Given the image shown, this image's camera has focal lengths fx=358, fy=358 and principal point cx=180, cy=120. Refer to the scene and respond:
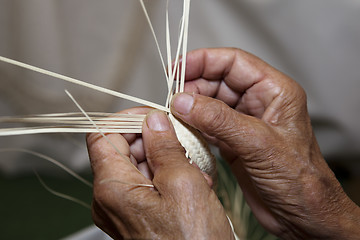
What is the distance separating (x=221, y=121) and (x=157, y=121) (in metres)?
0.11

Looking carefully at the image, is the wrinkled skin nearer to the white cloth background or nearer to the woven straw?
the woven straw

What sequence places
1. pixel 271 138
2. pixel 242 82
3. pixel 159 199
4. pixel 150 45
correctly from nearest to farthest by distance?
pixel 159 199 → pixel 271 138 → pixel 242 82 → pixel 150 45

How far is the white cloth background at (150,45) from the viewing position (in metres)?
1.11

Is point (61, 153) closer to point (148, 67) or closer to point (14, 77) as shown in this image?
point (14, 77)

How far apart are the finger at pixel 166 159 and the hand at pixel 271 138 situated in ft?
0.13

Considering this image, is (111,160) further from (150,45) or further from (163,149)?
(150,45)

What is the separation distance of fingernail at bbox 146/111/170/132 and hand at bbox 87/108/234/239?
24 millimetres

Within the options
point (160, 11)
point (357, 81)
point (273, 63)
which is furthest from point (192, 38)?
point (357, 81)

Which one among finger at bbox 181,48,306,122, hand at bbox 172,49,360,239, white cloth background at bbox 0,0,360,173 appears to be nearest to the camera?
hand at bbox 172,49,360,239

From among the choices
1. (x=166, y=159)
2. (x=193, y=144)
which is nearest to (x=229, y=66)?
(x=193, y=144)

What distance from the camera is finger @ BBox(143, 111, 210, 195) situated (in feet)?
1.73

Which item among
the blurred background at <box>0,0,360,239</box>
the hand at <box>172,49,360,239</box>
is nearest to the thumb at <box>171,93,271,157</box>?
the hand at <box>172,49,360,239</box>

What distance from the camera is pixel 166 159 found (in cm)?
57

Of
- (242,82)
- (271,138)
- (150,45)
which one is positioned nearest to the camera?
(271,138)
